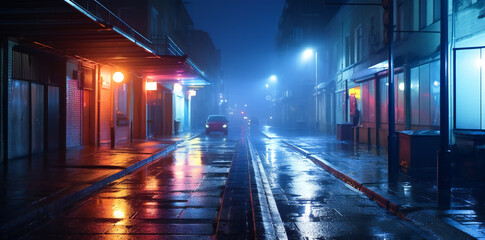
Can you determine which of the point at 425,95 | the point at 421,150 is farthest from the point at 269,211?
the point at 425,95

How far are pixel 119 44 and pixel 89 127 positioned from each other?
6.10m

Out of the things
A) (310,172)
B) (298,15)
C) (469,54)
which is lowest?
(310,172)

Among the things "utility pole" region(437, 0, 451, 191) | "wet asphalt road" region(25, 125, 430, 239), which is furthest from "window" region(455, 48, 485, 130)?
"wet asphalt road" region(25, 125, 430, 239)

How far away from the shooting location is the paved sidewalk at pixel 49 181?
5.96 metres

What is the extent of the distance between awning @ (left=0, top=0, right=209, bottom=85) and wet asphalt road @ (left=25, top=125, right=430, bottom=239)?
4500 mm

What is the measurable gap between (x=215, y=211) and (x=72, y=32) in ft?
27.0

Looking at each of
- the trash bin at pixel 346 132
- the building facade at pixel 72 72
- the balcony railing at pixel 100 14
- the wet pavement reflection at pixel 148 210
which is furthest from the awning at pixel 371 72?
the wet pavement reflection at pixel 148 210

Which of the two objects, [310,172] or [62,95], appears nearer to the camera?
[310,172]

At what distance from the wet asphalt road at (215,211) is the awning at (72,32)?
4.50m

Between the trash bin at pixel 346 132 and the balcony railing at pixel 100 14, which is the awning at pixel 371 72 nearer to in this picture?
the trash bin at pixel 346 132

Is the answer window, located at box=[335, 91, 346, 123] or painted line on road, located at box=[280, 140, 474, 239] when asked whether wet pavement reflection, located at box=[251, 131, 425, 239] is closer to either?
painted line on road, located at box=[280, 140, 474, 239]

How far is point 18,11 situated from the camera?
32.0 feet

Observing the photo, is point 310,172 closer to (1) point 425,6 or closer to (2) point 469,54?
(2) point 469,54

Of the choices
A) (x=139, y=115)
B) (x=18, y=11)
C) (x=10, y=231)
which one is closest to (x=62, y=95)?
(x=18, y=11)
